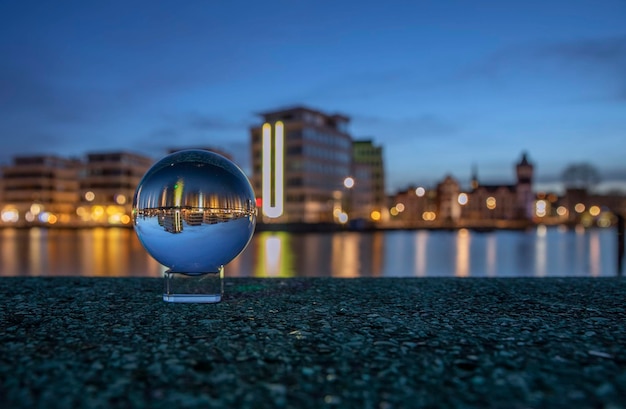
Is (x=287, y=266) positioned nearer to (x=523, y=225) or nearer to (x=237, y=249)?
(x=237, y=249)

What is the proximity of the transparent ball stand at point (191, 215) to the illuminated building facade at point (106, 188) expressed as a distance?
142 meters

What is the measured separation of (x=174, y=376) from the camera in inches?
185

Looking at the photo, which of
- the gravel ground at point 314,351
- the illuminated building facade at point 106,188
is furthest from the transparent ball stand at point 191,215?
the illuminated building facade at point 106,188

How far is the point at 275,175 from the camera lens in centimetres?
5728

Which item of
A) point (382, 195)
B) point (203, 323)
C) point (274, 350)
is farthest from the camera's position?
point (382, 195)

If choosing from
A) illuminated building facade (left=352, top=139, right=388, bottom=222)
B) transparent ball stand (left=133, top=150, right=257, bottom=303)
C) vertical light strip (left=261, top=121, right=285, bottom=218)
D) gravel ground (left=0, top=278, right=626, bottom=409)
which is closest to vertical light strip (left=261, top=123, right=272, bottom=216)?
vertical light strip (left=261, top=121, right=285, bottom=218)

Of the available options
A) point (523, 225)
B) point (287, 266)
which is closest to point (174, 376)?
point (287, 266)

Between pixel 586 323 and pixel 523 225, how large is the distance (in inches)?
6635

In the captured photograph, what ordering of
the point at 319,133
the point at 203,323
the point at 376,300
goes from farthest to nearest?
the point at 319,133 → the point at 376,300 → the point at 203,323

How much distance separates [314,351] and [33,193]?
169 metres

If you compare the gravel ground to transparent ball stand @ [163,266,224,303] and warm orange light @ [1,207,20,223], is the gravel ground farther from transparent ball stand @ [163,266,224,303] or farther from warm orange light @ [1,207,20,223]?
warm orange light @ [1,207,20,223]

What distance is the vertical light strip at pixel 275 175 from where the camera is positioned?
56178mm

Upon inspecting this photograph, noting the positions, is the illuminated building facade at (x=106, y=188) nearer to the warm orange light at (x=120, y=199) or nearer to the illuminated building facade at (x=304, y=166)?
the warm orange light at (x=120, y=199)

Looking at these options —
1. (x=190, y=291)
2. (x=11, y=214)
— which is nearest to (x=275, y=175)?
(x=190, y=291)
